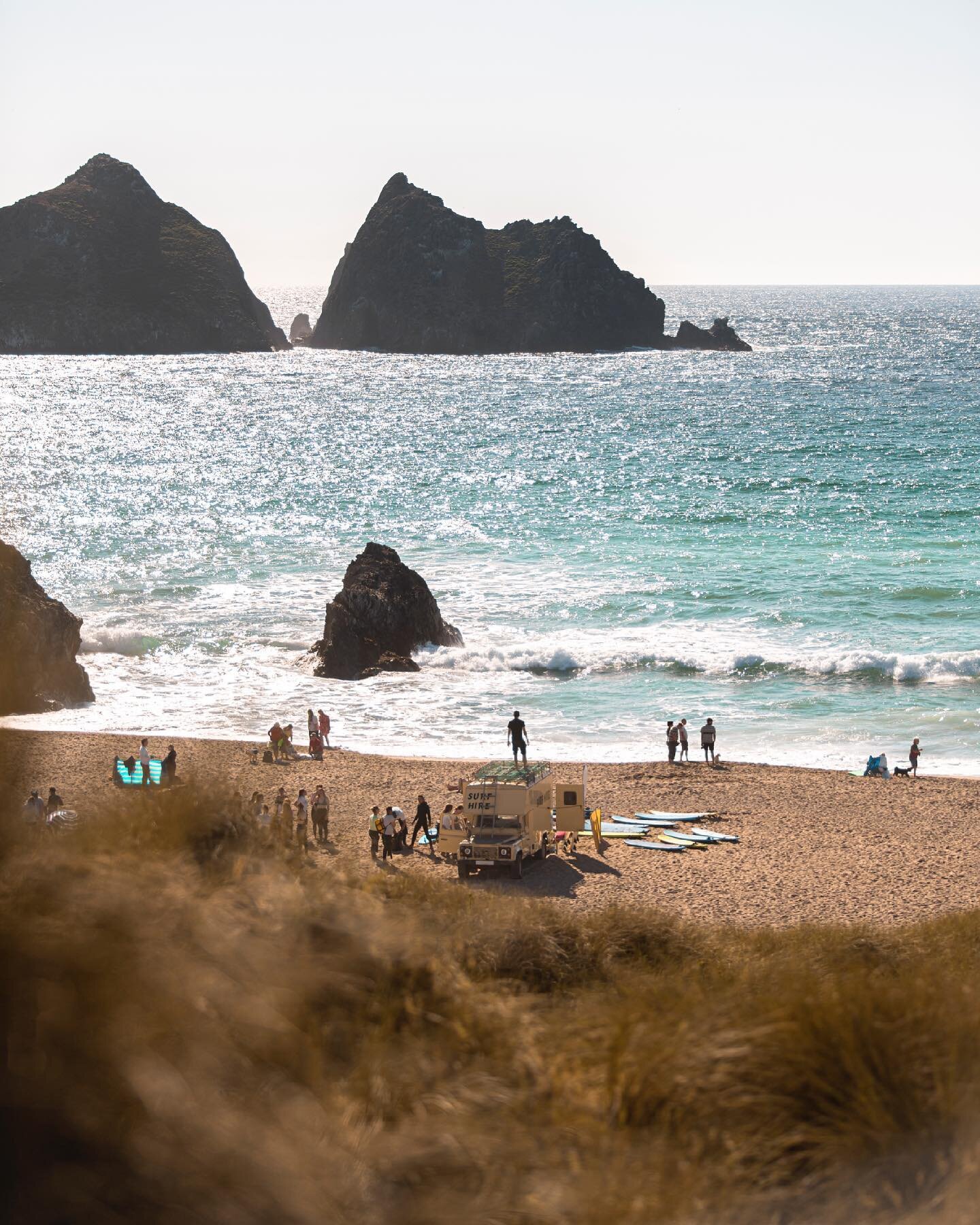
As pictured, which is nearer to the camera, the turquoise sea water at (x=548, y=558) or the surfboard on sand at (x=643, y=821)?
the surfboard on sand at (x=643, y=821)

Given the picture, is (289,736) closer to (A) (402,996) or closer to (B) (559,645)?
(B) (559,645)

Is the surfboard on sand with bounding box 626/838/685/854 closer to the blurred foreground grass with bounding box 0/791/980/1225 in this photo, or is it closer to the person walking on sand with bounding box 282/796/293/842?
the person walking on sand with bounding box 282/796/293/842

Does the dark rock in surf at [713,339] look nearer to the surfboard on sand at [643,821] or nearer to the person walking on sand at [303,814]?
the surfboard on sand at [643,821]

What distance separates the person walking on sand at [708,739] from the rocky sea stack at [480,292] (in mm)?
129214

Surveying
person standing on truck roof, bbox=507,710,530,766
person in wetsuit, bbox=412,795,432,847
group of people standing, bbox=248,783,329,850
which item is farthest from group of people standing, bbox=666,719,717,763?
group of people standing, bbox=248,783,329,850

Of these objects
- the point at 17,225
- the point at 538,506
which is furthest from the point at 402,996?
the point at 17,225

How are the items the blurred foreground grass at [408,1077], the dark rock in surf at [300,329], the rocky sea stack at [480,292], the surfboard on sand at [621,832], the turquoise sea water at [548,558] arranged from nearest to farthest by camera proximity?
1. the blurred foreground grass at [408,1077]
2. the surfboard on sand at [621,832]
3. the turquoise sea water at [548,558]
4. the rocky sea stack at [480,292]
5. the dark rock in surf at [300,329]

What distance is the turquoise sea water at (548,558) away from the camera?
26.8 m

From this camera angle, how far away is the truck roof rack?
1700cm

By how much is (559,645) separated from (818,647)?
6508 mm

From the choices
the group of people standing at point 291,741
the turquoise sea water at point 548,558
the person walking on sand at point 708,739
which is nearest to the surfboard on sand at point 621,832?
the person walking on sand at point 708,739

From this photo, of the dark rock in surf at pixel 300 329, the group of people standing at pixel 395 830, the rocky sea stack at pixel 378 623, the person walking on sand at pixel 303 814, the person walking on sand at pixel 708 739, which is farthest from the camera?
the dark rock in surf at pixel 300 329

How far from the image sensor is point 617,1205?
5.01 metres

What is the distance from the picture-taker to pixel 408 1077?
5902 mm
